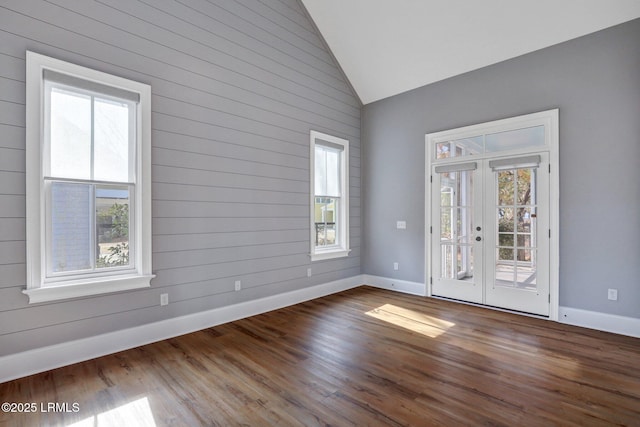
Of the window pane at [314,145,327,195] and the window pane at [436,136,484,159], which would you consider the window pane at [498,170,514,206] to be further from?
the window pane at [314,145,327,195]

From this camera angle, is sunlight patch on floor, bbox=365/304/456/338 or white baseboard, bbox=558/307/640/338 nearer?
white baseboard, bbox=558/307/640/338

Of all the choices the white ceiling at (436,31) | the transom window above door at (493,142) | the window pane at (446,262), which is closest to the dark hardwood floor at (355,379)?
the window pane at (446,262)

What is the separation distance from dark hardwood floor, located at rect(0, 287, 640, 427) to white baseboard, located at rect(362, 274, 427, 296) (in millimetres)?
1283

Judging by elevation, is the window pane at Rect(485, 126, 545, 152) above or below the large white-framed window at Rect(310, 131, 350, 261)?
above

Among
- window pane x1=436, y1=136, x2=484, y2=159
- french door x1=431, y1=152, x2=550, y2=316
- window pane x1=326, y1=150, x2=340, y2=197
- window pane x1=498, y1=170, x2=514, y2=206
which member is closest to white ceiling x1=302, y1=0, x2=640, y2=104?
window pane x1=436, y1=136, x2=484, y2=159

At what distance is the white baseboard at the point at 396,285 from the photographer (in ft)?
16.0

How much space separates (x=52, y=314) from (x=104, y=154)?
1415 millimetres

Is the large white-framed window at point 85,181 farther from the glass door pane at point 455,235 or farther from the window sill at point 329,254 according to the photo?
the glass door pane at point 455,235

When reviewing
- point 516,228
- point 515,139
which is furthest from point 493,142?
point 516,228

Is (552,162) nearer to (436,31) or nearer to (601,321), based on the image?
(601,321)

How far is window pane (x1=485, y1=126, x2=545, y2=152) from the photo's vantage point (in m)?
3.85

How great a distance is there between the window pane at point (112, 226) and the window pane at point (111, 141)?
0.14 m

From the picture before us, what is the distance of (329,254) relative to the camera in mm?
4945

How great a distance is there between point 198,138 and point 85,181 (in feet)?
3.71
